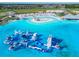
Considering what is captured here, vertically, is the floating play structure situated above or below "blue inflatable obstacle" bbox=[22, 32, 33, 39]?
below

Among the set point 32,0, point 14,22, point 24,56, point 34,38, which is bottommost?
point 24,56

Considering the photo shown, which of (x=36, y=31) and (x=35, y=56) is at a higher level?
(x=36, y=31)

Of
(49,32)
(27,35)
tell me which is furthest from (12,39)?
(49,32)

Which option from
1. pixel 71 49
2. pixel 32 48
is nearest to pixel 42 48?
pixel 32 48

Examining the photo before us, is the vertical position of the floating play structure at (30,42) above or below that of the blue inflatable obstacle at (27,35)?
below

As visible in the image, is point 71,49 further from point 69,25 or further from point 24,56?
point 24,56
